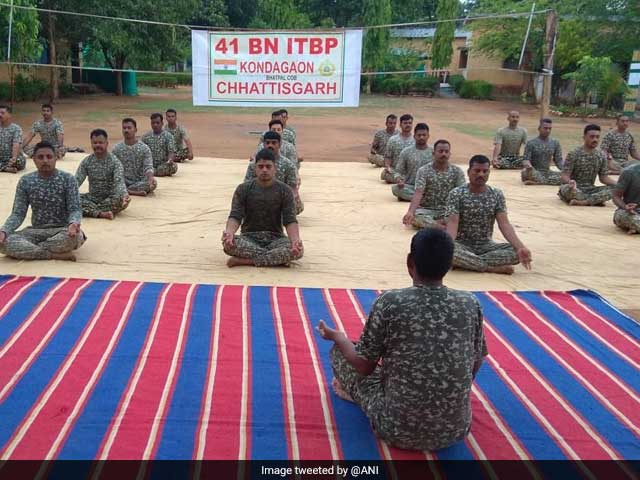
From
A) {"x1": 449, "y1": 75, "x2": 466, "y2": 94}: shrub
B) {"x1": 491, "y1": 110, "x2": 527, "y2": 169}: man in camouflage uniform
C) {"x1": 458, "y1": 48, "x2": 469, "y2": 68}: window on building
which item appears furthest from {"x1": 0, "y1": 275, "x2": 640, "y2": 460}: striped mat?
{"x1": 458, "y1": 48, "x2": 469, "y2": 68}: window on building

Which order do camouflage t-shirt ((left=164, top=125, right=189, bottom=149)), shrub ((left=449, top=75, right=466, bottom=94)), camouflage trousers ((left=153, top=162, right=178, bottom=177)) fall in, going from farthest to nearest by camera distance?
shrub ((left=449, top=75, right=466, bottom=94))
camouflage t-shirt ((left=164, top=125, right=189, bottom=149))
camouflage trousers ((left=153, top=162, right=178, bottom=177))

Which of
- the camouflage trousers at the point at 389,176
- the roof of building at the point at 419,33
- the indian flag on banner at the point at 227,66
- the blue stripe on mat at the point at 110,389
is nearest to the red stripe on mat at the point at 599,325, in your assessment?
the blue stripe on mat at the point at 110,389

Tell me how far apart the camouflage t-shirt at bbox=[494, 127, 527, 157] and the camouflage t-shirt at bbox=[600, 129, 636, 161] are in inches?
61.0

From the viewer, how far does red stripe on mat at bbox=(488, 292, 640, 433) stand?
3344 mm

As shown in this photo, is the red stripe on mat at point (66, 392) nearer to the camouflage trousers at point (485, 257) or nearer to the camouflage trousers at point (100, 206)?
the camouflage trousers at point (485, 257)

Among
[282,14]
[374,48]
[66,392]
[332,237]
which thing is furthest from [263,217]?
[282,14]

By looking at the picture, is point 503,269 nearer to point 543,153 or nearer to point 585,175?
point 585,175

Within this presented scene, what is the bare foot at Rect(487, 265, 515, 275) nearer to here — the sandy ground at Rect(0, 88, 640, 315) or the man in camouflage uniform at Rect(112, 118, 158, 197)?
the sandy ground at Rect(0, 88, 640, 315)

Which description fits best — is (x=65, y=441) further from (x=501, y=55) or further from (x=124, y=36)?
(x=501, y=55)

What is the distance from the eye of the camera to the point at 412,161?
8.97 metres

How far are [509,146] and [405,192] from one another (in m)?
4.65

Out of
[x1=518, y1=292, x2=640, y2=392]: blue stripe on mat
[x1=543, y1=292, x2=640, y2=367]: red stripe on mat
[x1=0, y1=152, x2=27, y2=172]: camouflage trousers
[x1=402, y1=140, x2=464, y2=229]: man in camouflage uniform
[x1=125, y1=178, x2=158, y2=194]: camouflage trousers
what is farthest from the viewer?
[x1=0, y1=152, x2=27, y2=172]: camouflage trousers

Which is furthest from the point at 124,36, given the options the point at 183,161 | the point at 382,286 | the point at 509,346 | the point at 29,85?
the point at 509,346

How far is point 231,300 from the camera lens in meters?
4.83
